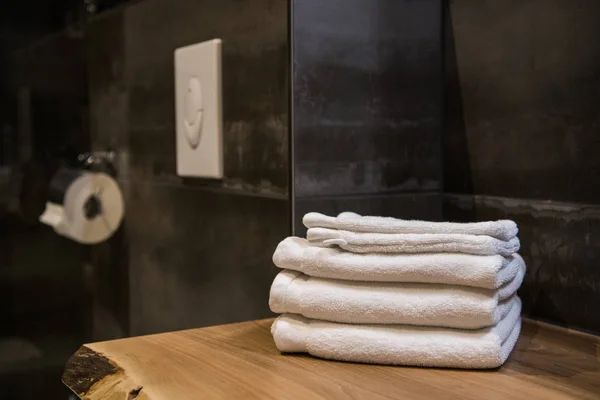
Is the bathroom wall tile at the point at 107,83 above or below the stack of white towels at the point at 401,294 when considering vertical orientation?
above

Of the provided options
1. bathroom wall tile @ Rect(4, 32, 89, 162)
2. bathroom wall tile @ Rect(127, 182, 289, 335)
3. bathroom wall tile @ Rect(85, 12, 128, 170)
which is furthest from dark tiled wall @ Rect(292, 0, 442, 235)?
bathroom wall tile @ Rect(4, 32, 89, 162)

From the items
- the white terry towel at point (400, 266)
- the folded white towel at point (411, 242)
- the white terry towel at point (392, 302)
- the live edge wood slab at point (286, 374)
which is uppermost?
the folded white towel at point (411, 242)

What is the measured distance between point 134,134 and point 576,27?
1.05 meters

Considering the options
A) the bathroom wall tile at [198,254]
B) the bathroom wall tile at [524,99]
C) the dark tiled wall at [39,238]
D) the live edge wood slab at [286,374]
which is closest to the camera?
the live edge wood slab at [286,374]

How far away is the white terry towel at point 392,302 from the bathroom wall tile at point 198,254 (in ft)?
0.78

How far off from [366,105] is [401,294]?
417mm

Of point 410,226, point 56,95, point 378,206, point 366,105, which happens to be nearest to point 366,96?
point 366,105

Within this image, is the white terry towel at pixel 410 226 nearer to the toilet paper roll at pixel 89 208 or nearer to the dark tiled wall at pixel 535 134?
the dark tiled wall at pixel 535 134

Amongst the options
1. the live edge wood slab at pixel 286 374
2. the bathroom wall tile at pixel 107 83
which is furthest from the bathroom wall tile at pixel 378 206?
the bathroom wall tile at pixel 107 83

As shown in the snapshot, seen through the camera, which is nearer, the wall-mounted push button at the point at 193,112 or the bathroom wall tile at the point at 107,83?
the wall-mounted push button at the point at 193,112

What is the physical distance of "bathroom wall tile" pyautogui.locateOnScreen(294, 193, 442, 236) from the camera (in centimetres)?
113

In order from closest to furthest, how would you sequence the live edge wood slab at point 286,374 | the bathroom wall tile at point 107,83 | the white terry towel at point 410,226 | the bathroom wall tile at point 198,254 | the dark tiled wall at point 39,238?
the live edge wood slab at point 286,374
the white terry towel at point 410,226
the bathroom wall tile at point 198,254
the bathroom wall tile at point 107,83
the dark tiled wall at point 39,238

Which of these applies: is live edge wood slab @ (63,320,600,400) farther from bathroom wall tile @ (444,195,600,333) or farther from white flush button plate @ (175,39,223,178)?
white flush button plate @ (175,39,223,178)

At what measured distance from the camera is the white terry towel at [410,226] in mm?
889
